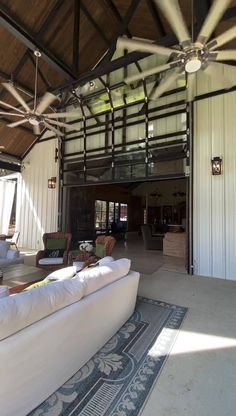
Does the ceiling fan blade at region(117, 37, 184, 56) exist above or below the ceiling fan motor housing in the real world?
above

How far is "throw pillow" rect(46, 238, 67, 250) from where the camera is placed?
5.10 m

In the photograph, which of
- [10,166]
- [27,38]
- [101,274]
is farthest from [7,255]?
[10,166]

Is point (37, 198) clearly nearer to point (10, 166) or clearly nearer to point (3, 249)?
point (10, 166)

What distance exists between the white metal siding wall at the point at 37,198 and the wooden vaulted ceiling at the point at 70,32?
6.01ft

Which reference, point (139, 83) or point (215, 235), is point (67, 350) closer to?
point (215, 235)

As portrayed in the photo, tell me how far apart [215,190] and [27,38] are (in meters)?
5.00

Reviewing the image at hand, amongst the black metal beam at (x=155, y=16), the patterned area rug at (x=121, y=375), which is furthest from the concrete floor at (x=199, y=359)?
the black metal beam at (x=155, y=16)

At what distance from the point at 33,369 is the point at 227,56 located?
12.4 ft

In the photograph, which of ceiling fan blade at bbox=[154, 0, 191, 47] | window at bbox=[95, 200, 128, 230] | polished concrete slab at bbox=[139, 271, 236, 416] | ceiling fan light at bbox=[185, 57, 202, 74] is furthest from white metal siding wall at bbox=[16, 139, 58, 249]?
ceiling fan blade at bbox=[154, 0, 191, 47]

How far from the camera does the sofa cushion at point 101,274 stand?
6.76 ft

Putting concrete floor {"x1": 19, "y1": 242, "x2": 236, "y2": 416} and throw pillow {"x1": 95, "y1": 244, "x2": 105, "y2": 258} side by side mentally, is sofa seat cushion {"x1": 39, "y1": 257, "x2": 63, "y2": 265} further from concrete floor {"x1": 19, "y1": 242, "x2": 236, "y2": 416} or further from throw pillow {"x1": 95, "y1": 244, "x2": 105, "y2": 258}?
concrete floor {"x1": 19, "y1": 242, "x2": 236, "y2": 416}

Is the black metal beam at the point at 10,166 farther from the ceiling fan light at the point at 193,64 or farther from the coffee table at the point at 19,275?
the ceiling fan light at the point at 193,64

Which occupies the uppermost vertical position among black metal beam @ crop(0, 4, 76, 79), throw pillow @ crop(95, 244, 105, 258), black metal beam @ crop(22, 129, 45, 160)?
black metal beam @ crop(0, 4, 76, 79)

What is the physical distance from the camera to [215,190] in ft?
16.5
